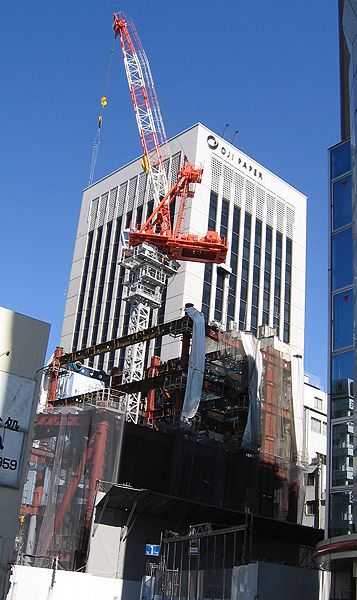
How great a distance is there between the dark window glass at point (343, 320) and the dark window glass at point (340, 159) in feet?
22.8

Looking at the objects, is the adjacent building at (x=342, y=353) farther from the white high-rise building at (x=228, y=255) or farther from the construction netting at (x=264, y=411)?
the white high-rise building at (x=228, y=255)

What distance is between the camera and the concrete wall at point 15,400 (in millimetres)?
28766

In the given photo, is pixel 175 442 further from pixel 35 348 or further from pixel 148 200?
pixel 148 200

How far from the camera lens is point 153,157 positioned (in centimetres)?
9956

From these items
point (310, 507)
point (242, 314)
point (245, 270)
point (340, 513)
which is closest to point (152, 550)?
point (340, 513)

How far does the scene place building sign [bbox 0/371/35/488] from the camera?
94.7ft

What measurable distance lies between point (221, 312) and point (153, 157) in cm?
2225

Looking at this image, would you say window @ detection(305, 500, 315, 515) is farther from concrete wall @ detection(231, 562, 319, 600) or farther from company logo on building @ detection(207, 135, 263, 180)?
company logo on building @ detection(207, 135, 263, 180)

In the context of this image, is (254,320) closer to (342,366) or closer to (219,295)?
(219,295)

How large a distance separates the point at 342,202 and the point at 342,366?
28.7 ft

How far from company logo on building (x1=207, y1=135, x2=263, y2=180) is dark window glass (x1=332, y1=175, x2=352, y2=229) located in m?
69.1

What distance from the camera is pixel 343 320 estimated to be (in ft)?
111

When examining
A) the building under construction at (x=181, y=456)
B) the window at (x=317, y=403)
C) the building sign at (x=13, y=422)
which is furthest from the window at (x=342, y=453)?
the window at (x=317, y=403)

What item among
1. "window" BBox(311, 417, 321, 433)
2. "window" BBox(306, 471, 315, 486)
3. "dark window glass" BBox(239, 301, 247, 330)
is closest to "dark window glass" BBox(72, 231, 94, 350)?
"dark window glass" BBox(239, 301, 247, 330)
